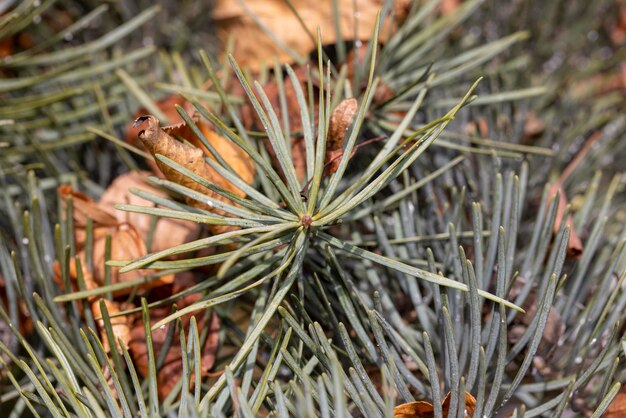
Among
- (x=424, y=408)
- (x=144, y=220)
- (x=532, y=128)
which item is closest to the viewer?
(x=424, y=408)

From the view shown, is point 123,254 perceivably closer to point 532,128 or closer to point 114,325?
point 114,325

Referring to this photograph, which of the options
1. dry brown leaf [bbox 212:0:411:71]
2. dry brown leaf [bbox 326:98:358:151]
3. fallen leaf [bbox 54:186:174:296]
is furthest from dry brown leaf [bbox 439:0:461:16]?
fallen leaf [bbox 54:186:174:296]

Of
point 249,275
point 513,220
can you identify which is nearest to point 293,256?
point 249,275

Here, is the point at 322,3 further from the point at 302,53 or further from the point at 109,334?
the point at 109,334

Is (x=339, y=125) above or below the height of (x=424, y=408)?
above

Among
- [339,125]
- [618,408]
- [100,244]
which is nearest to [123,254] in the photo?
[100,244]

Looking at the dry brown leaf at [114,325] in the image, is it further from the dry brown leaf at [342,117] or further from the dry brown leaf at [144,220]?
the dry brown leaf at [342,117]
